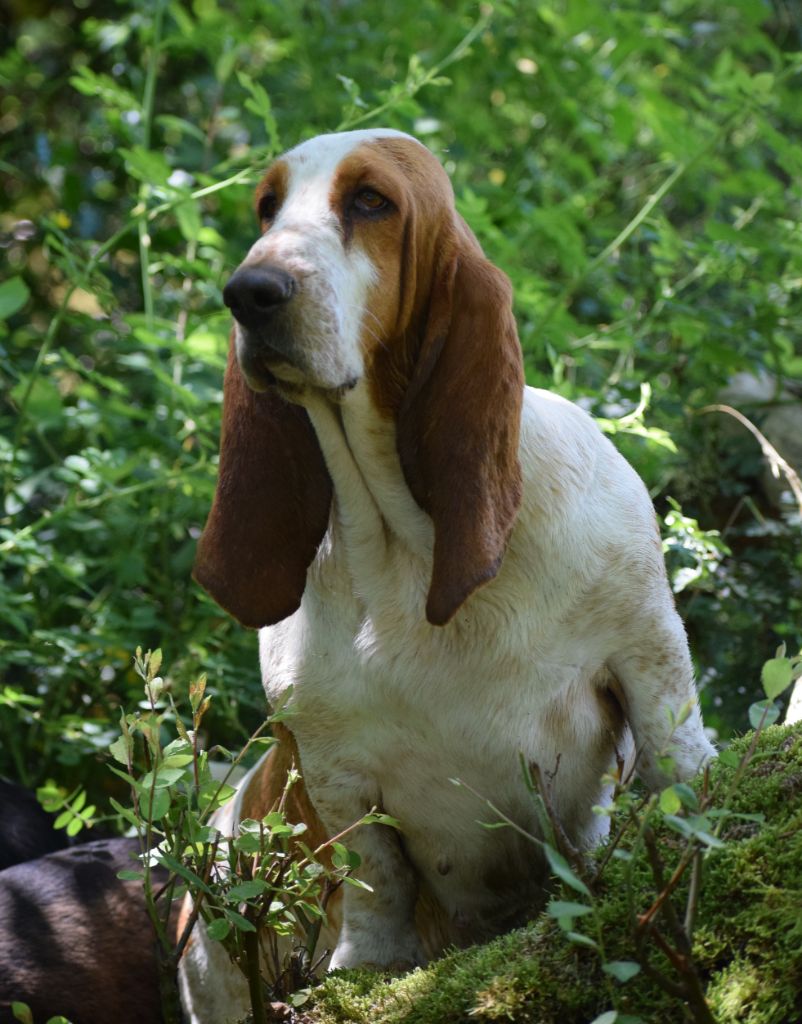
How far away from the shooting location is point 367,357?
115 inches

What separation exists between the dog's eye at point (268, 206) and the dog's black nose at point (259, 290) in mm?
393

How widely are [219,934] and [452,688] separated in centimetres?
77

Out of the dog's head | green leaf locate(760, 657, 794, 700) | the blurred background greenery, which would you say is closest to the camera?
green leaf locate(760, 657, 794, 700)

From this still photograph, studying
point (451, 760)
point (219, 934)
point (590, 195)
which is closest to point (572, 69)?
point (590, 195)

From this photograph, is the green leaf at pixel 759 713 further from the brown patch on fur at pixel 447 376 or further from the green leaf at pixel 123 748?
the green leaf at pixel 123 748

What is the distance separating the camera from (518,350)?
3.00m

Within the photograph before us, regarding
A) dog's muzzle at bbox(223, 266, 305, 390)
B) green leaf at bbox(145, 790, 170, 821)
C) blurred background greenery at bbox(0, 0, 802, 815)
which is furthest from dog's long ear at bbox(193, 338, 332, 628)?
blurred background greenery at bbox(0, 0, 802, 815)

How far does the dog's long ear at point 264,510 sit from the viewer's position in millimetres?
3131

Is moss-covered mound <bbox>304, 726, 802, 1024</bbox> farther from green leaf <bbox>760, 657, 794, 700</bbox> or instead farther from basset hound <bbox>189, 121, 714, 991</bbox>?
basset hound <bbox>189, 121, 714, 991</bbox>

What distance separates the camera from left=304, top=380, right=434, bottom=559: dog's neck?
3086 mm

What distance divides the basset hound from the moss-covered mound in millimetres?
478

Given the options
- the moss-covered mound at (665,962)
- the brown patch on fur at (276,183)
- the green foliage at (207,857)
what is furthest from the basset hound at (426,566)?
the moss-covered mound at (665,962)

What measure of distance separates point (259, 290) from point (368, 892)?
1366 millimetres

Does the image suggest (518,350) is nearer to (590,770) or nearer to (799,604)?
(590,770)
